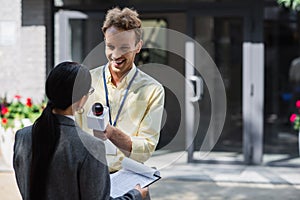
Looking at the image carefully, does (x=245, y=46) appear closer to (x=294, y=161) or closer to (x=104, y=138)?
(x=294, y=161)

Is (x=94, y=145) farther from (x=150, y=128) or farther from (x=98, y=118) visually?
(x=150, y=128)

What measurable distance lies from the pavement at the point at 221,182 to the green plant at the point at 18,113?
61cm

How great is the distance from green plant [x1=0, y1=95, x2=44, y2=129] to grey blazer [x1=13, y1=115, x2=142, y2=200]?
5193 millimetres

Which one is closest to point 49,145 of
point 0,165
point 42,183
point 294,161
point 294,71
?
point 42,183

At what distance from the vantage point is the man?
2199 mm

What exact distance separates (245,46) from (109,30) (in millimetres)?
5326

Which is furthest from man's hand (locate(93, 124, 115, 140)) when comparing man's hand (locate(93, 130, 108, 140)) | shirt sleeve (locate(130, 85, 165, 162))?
shirt sleeve (locate(130, 85, 165, 162))

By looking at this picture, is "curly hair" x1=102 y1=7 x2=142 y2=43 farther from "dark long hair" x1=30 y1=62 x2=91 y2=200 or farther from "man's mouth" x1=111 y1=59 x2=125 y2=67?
"dark long hair" x1=30 y1=62 x2=91 y2=200

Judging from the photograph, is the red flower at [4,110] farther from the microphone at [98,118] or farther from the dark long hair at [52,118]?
the microphone at [98,118]

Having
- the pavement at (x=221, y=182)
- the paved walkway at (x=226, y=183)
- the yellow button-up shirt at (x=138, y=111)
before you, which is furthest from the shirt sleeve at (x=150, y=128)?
the paved walkway at (x=226, y=183)

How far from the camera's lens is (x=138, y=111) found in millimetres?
2248

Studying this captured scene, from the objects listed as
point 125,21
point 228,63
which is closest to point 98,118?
point 125,21

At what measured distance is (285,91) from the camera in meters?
10.1

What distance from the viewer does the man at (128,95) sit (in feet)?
7.22
